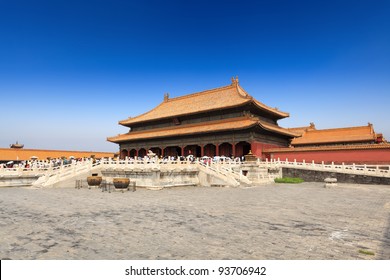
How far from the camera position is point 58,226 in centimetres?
849

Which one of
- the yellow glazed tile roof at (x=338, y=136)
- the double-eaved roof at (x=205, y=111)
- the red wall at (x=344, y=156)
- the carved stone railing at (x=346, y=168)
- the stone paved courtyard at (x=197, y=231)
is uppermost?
the double-eaved roof at (x=205, y=111)

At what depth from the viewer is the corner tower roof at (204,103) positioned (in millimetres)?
34169

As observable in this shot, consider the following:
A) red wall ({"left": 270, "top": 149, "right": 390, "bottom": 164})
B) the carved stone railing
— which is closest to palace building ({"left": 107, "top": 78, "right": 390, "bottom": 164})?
red wall ({"left": 270, "top": 149, "right": 390, "bottom": 164})

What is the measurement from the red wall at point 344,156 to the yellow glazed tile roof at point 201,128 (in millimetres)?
3878

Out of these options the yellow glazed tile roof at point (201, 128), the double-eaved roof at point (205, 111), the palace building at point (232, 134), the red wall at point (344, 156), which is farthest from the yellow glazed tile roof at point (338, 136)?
the red wall at point (344, 156)

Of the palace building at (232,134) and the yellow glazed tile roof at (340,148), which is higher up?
the palace building at (232,134)

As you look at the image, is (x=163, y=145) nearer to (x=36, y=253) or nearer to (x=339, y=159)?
(x=339, y=159)

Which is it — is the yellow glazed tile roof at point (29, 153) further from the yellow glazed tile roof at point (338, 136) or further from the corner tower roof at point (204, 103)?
the yellow glazed tile roof at point (338, 136)

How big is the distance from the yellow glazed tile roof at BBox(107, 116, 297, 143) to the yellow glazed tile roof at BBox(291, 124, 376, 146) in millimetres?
3978

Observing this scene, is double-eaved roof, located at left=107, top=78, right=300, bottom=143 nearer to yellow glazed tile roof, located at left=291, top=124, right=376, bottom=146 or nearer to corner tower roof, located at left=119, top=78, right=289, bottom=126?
corner tower roof, located at left=119, top=78, right=289, bottom=126

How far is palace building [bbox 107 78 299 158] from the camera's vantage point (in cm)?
3195

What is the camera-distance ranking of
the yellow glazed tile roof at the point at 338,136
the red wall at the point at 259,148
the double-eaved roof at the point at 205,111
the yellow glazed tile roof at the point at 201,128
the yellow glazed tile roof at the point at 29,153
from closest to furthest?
1. the red wall at the point at 259,148
2. the yellow glazed tile roof at the point at 201,128
3. the double-eaved roof at the point at 205,111
4. the yellow glazed tile roof at the point at 338,136
5. the yellow glazed tile roof at the point at 29,153

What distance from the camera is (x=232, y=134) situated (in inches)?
1266
